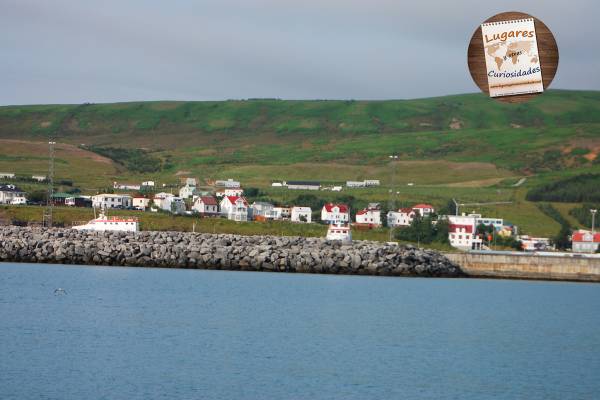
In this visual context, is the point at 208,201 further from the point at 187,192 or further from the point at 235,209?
the point at 187,192

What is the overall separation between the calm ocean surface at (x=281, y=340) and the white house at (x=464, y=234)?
3478cm

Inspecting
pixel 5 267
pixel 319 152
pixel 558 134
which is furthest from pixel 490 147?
pixel 5 267

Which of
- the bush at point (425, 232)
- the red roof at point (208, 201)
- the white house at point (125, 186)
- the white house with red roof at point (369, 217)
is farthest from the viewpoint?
the white house at point (125, 186)

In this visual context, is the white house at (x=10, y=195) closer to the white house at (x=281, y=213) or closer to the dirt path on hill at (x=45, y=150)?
the white house at (x=281, y=213)

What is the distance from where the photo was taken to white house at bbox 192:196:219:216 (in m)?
109

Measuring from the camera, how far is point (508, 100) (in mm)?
13062

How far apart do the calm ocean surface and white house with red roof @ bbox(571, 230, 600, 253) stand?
39.8m

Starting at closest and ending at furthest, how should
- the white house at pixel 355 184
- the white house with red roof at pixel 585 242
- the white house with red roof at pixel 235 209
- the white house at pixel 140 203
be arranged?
the white house with red roof at pixel 585 242 < the white house with red roof at pixel 235 209 < the white house at pixel 140 203 < the white house at pixel 355 184

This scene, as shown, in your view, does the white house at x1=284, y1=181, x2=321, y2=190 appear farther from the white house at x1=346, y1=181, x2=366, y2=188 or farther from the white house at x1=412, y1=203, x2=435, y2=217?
the white house at x1=412, y1=203, x2=435, y2=217

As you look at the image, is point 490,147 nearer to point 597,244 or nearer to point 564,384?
point 597,244

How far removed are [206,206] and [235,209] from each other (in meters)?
6.05

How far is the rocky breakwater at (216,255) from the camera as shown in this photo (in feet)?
207

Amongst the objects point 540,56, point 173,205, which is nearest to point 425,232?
point 173,205

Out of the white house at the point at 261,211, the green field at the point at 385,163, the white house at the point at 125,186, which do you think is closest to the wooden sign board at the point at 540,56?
the white house at the point at 261,211
